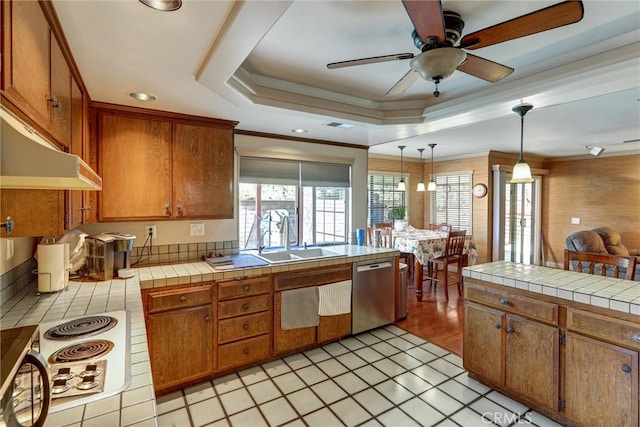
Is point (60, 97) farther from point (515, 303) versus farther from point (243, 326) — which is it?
point (515, 303)

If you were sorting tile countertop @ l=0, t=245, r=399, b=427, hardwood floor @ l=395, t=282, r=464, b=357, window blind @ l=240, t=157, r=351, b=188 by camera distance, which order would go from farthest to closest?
window blind @ l=240, t=157, r=351, b=188
hardwood floor @ l=395, t=282, r=464, b=357
tile countertop @ l=0, t=245, r=399, b=427

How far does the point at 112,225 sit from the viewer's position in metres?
2.64

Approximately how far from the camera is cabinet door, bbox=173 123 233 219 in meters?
2.67

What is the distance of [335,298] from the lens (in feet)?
9.87

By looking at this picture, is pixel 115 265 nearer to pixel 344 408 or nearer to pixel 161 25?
pixel 161 25

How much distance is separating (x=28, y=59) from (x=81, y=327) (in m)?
1.08

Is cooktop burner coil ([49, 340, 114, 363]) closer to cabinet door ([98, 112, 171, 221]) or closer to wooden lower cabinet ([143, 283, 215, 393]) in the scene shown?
wooden lower cabinet ([143, 283, 215, 393])

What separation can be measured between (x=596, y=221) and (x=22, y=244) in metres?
8.16

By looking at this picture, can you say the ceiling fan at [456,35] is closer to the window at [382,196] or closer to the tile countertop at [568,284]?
the tile countertop at [568,284]

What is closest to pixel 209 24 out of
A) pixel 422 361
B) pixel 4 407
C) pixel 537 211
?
pixel 4 407

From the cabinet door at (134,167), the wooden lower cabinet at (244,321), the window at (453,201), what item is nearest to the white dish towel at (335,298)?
the wooden lower cabinet at (244,321)

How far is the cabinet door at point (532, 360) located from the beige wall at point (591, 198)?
5376 mm

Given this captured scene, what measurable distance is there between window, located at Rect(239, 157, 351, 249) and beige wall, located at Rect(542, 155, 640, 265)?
5.17 m

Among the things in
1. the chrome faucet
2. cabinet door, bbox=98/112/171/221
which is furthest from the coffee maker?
the chrome faucet
